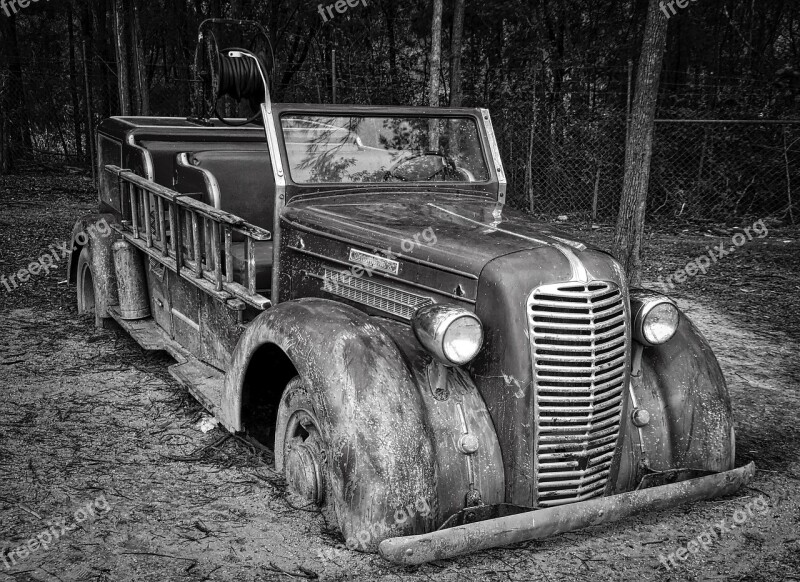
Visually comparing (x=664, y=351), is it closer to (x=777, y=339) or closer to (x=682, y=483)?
(x=682, y=483)

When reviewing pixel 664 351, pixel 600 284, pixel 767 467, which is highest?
pixel 600 284

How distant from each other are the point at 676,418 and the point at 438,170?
1897 millimetres

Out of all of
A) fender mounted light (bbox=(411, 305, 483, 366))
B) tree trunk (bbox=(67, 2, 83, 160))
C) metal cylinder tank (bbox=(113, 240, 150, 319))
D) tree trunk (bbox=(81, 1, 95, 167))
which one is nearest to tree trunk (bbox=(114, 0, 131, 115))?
tree trunk (bbox=(81, 1, 95, 167))

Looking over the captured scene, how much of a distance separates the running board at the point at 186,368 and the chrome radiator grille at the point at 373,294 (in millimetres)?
801

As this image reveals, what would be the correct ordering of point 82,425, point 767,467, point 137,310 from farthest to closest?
point 137,310 → point 82,425 → point 767,467

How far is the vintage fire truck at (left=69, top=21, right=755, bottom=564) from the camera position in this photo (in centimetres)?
297

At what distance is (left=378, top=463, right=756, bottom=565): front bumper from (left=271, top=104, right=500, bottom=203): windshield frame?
2.03m

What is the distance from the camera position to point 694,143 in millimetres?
11008

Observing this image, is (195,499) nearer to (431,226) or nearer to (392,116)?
(431,226)

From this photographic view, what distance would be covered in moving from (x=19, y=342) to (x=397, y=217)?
3.64 m

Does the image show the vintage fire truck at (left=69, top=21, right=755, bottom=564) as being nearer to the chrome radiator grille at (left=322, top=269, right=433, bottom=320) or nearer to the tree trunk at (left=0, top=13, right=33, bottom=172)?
the chrome radiator grille at (left=322, top=269, right=433, bottom=320)

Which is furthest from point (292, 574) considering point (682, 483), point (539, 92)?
point (539, 92)

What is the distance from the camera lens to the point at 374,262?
12.0 ft

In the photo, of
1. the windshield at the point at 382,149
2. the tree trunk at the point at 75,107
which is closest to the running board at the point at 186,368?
the windshield at the point at 382,149
